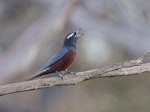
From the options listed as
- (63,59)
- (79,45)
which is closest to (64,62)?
(63,59)

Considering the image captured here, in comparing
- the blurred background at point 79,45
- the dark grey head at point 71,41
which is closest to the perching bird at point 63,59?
the dark grey head at point 71,41

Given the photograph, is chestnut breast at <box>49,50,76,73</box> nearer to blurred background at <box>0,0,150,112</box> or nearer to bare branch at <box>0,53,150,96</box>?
bare branch at <box>0,53,150,96</box>

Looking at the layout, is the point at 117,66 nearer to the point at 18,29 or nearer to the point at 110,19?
the point at 110,19

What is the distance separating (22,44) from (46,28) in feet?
0.79

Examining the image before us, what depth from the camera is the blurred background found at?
4570 mm

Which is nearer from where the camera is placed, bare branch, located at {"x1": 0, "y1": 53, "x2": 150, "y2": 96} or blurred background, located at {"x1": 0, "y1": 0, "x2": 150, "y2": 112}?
bare branch, located at {"x1": 0, "y1": 53, "x2": 150, "y2": 96}

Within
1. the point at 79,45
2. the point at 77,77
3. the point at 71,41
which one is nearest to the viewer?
the point at 77,77

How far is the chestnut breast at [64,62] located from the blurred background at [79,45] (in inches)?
66.3

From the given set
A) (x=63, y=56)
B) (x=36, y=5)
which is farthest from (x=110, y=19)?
(x=63, y=56)

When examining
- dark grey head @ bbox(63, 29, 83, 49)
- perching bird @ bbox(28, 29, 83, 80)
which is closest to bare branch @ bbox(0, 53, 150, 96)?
perching bird @ bbox(28, 29, 83, 80)

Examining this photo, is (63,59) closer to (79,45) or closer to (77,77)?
(77,77)

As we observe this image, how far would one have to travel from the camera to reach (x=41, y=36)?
4.48 meters

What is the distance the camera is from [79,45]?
692 cm

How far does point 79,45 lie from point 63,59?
14.0 feet
